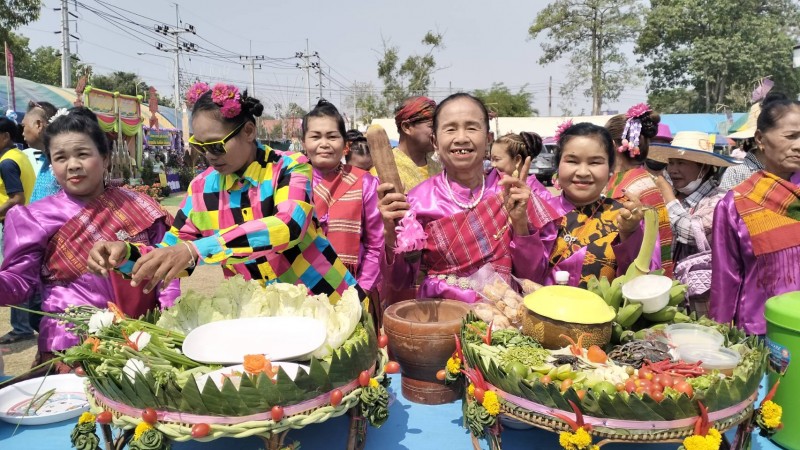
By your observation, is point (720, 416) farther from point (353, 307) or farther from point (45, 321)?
point (45, 321)

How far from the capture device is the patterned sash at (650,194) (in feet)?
9.89

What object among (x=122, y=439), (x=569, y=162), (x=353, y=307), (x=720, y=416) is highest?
(x=569, y=162)

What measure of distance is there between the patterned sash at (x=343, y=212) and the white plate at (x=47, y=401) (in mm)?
1424

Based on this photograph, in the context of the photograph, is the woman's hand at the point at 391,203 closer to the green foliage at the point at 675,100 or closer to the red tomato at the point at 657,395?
the red tomato at the point at 657,395

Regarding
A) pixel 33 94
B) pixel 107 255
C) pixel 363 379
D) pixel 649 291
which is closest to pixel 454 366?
pixel 363 379

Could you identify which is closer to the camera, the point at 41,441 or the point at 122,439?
the point at 122,439

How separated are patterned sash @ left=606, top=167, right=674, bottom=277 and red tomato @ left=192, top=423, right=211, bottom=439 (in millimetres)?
2503

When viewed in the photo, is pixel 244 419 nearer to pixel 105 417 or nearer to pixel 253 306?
pixel 105 417

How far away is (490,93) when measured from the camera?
1463 inches

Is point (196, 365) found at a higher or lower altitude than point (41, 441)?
higher

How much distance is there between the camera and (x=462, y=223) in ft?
7.07

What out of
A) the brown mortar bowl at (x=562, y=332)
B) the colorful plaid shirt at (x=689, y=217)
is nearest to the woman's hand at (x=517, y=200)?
the brown mortar bowl at (x=562, y=332)

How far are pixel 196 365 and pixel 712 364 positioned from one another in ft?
4.27

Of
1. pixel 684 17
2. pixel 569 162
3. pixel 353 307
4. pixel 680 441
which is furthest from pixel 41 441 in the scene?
pixel 684 17
